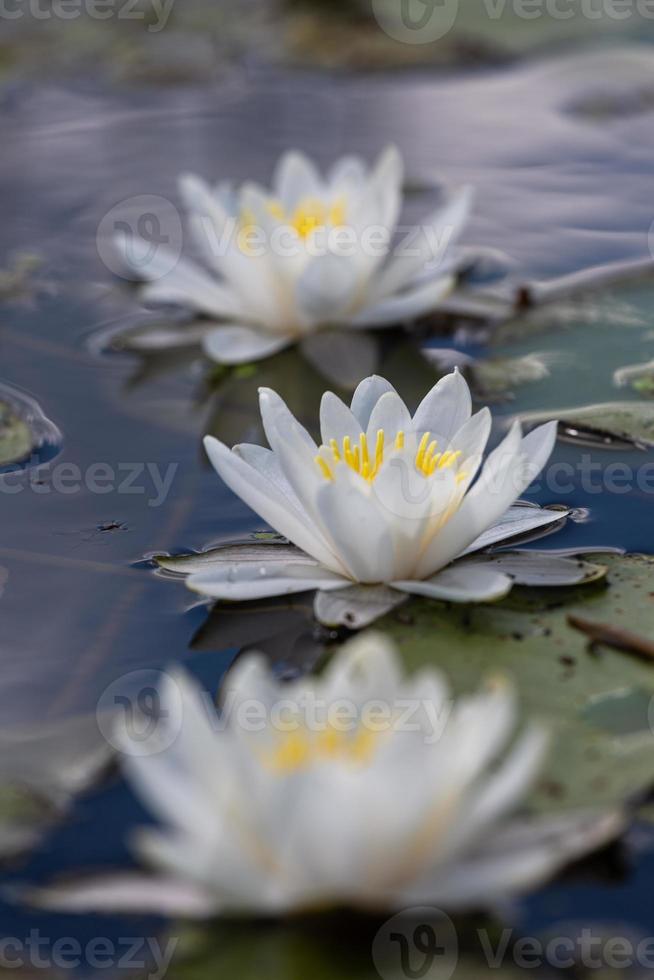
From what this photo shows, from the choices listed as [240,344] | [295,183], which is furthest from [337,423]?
[295,183]

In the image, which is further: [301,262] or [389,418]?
[301,262]

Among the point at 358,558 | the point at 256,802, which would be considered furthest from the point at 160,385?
the point at 256,802

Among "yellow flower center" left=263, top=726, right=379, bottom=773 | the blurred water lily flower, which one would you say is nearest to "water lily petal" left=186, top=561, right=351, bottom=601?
the blurred water lily flower

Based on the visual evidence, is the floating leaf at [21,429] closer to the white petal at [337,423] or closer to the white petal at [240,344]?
the white petal at [240,344]

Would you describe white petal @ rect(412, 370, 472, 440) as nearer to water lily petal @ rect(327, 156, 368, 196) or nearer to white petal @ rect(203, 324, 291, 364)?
white petal @ rect(203, 324, 291, 364)

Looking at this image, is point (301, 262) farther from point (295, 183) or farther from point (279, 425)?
point (279, 425)

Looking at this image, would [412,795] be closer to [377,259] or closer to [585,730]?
[585,730]
